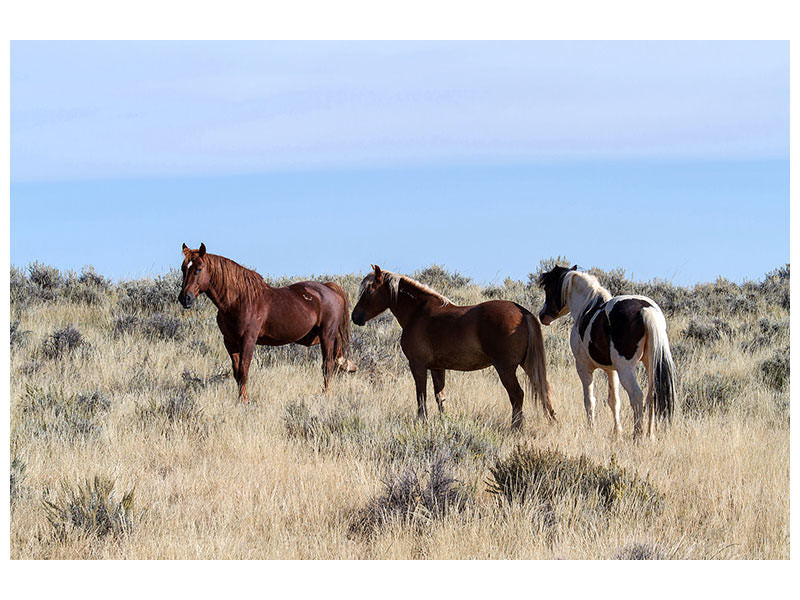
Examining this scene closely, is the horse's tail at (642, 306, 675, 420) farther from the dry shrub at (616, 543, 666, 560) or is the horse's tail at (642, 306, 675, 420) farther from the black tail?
the dry shrub at (616, 543, 666, 560)

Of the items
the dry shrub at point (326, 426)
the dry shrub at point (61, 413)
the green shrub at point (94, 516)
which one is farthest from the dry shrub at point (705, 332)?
the green shrub at point (94, 516)

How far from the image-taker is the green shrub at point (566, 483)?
5.86 m

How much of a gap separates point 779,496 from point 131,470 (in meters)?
5.65

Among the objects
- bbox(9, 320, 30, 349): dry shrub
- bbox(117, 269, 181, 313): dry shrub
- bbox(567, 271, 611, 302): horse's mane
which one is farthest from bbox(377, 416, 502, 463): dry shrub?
bbox(117, 269, 181, 313): dry shrub

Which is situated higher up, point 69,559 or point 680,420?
point 680,420

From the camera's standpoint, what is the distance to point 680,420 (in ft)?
28.7

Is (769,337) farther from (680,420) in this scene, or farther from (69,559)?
(69,559)

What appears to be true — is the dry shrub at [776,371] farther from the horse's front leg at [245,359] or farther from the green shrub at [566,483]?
the horse's front leg at [245,359]

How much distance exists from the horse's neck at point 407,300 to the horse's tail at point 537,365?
4.09 feet

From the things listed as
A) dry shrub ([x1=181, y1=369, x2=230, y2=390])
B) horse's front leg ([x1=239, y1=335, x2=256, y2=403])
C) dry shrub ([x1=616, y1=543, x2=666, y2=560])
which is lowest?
dry shrub ([x1=616, y1=543, x2=666, y2=560])

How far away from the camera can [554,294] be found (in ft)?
30.0

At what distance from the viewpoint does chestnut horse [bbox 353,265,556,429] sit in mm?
8367

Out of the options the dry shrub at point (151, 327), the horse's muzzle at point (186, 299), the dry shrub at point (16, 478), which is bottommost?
the dry shrub at point (16, 478)

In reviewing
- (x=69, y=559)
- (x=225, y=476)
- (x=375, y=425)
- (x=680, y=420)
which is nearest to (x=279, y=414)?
(x=375, y=425)
